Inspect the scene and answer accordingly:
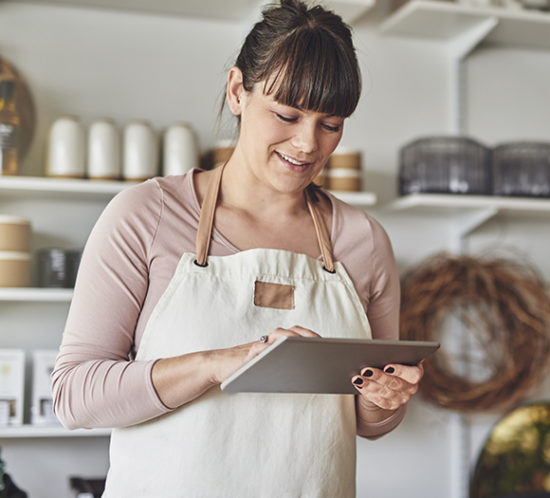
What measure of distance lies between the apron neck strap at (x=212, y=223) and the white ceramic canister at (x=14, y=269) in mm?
977

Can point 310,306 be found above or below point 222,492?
above

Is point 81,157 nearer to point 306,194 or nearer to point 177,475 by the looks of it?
point 306,194

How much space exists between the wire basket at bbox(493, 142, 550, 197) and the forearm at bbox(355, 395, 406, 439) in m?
1.35

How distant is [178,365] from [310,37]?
0.48 metres

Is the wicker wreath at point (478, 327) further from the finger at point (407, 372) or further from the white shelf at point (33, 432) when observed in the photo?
the finger at point (407, 372)

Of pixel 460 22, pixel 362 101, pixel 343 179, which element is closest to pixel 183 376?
pixel 343 179

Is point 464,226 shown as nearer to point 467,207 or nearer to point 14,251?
point 467,207

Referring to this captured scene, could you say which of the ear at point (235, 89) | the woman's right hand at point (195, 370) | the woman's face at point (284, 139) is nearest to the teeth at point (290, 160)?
the woman's face at point (284, 139)

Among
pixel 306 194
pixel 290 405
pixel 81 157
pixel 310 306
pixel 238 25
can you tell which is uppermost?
pixel 238 25

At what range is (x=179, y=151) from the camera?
2.11m

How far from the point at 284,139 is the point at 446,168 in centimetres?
135

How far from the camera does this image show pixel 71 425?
1.06 m

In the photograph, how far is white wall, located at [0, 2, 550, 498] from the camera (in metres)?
2.21

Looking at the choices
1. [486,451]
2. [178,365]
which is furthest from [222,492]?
[486,451]
